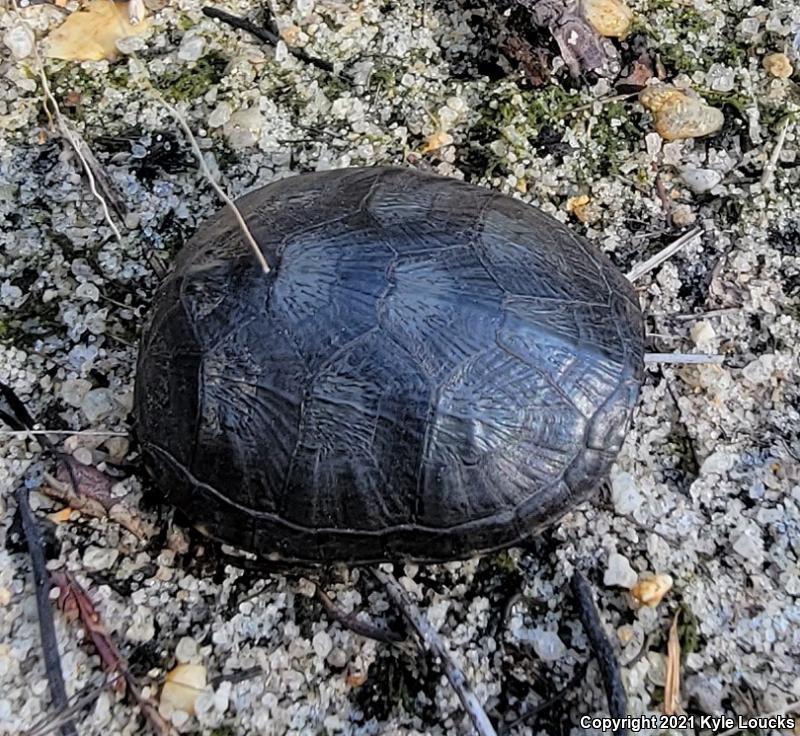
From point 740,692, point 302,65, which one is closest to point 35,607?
point 740,692

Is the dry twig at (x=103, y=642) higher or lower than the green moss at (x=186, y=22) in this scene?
lower

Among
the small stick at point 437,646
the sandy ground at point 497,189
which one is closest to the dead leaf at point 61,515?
the sandy ground at point 497,189

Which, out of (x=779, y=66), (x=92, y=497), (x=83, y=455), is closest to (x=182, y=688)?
(x=92, y=497)

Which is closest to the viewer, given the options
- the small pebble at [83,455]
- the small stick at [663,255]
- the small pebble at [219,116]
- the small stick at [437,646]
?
the small stick at [437,646]

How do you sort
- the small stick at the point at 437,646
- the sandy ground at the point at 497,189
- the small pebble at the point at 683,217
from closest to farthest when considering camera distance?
1. the small stick at the point at 437,646
2. the sandy ground at the point at 497,189
3. the small pebble at the point at 683,217

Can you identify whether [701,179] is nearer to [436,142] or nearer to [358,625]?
[436,142]

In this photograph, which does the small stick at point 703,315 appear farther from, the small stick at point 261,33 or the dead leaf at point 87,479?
the dead leaf at point 87,479

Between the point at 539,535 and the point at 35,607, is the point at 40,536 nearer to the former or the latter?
Result: the point at 35,607

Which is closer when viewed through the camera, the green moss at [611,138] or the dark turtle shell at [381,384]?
the dark turtle shell at [381,384]
